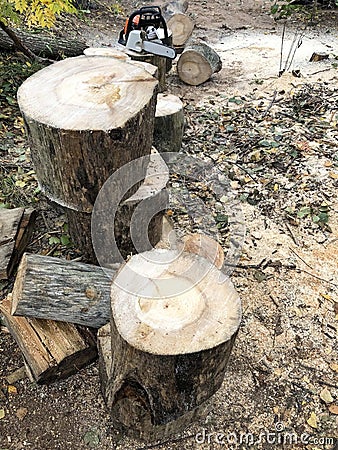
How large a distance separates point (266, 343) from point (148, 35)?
3.00m

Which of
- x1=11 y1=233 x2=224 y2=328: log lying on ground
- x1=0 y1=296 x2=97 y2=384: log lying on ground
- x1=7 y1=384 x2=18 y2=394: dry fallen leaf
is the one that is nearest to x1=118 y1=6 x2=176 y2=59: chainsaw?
x1=11 y1=233 x2=224 y2=328: log lying on ground

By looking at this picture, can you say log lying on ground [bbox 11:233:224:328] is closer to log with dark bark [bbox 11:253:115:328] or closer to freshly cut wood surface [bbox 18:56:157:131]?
log with dark bark [bbox 11:253:115:328]

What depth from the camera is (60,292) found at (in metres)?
2.09

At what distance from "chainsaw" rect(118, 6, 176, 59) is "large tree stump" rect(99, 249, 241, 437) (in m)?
2.63

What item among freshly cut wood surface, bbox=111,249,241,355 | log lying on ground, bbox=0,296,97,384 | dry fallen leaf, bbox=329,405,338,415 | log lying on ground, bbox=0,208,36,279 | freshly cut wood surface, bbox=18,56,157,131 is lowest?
dry fallen leaf, bbox=329,405,338,415

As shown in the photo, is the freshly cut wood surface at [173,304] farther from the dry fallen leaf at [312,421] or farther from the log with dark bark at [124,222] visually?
the dry fallen leaf at [312,421]

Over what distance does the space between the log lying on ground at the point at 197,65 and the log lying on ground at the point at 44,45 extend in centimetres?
131

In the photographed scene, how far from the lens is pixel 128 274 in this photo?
187cm

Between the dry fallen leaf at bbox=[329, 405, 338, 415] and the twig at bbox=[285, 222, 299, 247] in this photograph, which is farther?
the twig at bbox=[285, 222, 299, 247]

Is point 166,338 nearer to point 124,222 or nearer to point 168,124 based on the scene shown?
point 124,222

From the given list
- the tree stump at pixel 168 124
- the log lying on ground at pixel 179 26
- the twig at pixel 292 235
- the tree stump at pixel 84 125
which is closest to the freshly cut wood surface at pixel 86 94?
the tree stump at pixel 84 125

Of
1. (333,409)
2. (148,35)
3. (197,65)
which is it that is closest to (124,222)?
(333,409)

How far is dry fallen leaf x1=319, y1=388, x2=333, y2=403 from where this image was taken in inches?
84.1

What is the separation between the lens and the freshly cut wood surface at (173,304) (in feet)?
5.41
